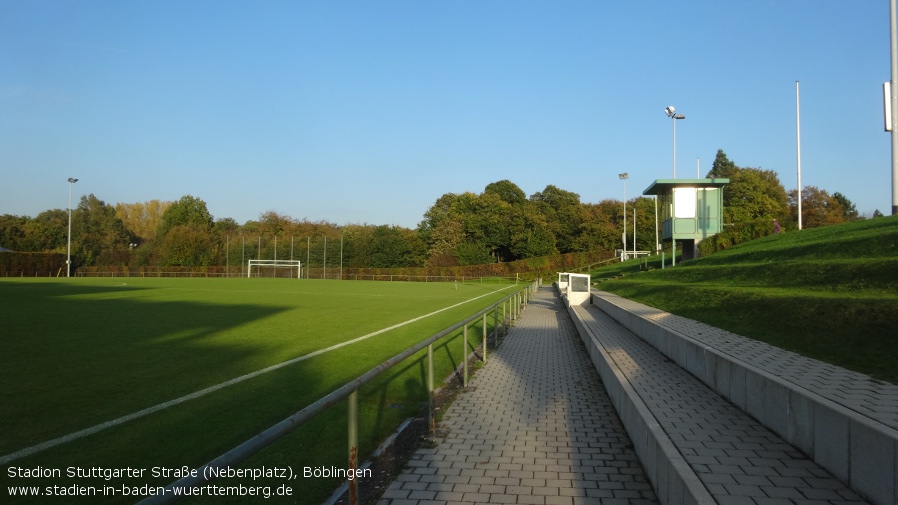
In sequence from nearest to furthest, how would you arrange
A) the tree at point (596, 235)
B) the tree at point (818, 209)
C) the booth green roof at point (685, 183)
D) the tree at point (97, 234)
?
the booth green roof at point (685, 183) < the tree at point (818, 209) < the tree at point (596, 235) < the tree at point (97, 234)

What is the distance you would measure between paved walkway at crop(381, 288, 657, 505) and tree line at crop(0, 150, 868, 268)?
67362 mm

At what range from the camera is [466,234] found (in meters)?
80.6

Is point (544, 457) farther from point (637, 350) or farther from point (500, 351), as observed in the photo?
point (500, 351)

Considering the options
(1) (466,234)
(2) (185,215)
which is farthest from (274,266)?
(2) (185,215)

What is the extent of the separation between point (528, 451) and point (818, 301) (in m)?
5.88

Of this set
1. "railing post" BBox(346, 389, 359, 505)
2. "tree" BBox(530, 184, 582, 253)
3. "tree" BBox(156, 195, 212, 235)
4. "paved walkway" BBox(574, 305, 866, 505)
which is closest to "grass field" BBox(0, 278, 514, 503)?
"railing post" BBox(346, 389, 359, 505)

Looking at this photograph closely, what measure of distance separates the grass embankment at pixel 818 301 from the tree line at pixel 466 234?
58.4 metres

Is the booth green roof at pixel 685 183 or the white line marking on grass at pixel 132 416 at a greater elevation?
the booth green roof at pixel 685 183

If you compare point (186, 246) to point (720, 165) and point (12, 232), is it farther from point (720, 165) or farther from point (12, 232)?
point (720, 165)

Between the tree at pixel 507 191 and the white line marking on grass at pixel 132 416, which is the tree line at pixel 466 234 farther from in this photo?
the white line marking on grass at pixel 132 416

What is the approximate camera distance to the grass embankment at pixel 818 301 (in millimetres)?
7023

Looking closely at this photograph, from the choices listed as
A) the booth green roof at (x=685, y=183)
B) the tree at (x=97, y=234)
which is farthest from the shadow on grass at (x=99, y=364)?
the tree at (x=97, y=234)

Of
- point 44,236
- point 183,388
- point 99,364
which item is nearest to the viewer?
point 183,388

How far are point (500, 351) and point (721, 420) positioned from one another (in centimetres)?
730
